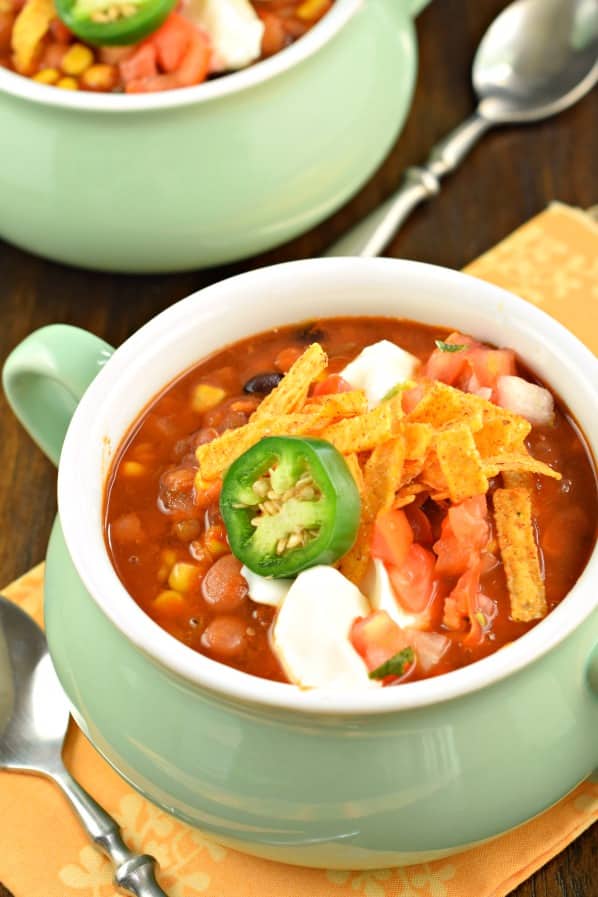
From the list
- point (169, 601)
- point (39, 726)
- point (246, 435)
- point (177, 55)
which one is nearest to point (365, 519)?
point (246, 435)

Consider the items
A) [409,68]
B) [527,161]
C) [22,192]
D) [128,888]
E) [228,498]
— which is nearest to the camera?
[228,498]

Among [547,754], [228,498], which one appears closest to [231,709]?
[228,498]

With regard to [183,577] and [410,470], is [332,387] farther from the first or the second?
[183,577]

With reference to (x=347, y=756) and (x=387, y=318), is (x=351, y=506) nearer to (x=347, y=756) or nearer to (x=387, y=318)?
(x=347, y=756)

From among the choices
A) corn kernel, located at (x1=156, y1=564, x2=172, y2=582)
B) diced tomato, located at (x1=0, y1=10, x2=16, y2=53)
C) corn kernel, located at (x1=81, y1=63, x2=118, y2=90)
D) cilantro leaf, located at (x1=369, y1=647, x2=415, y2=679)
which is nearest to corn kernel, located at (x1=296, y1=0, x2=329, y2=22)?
corn kernel, located at (x1=81, y1=63, x2=118, y2=90)

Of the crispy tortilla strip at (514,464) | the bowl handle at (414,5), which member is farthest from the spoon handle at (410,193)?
the crispy tortilla strip at (514,464)

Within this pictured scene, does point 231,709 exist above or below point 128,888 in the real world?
above

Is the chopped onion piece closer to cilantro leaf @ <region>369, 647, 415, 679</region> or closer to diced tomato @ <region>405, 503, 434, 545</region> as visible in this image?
diced tomato @ <region>405, 503, 434, 545</region>
